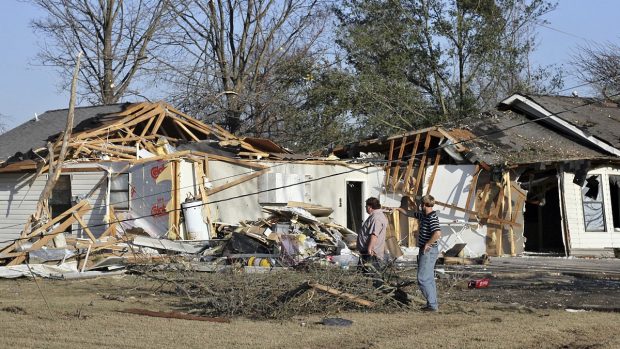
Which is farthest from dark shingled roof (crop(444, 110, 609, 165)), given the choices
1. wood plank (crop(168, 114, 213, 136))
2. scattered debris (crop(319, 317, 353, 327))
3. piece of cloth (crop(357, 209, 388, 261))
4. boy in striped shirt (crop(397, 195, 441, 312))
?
scattered debris (crop(319, 317, 353, 327))

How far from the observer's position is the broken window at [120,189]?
64.7ft

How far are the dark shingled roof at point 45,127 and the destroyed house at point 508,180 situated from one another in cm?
754

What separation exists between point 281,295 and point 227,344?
1.93 meters

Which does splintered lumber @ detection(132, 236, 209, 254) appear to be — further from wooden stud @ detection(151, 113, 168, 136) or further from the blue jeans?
the blue jeans

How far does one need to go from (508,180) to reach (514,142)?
152cm

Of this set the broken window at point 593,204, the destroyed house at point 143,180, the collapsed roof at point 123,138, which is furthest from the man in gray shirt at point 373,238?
the broken window at point 593,204

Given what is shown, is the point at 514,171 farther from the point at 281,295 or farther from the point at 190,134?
the point at 281,295

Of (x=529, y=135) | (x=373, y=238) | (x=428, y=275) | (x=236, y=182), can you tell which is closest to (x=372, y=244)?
(x=373, y=238)

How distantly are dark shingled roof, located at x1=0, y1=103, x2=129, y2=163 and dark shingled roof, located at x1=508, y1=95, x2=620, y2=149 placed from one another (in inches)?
459

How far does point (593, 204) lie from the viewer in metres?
21.6

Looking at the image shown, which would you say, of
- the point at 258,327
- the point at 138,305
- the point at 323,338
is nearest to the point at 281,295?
the point at 258,327

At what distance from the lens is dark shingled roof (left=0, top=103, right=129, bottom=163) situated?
21.2 metres

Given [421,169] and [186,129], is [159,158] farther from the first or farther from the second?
[421,169]

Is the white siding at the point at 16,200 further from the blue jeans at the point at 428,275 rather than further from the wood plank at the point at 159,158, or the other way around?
the blue jeans at the point at 428,275
